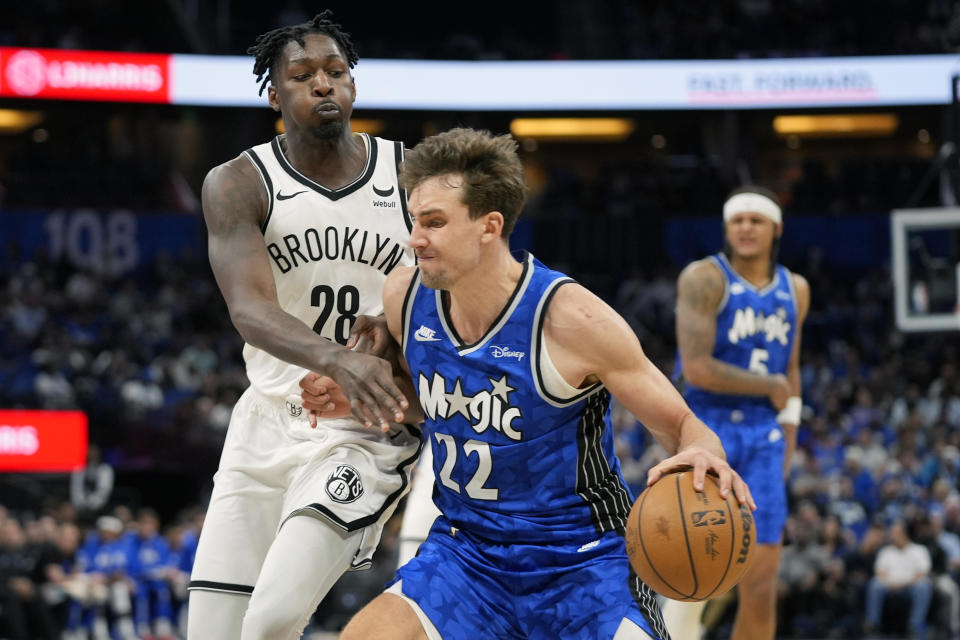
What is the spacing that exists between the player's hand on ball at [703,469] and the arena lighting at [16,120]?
24.9m

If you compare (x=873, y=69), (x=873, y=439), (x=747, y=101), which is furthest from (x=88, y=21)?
(x=873, y=439)

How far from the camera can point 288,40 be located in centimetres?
460

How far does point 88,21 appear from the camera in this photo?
23.2 m

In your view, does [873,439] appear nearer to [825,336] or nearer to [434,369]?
[825,336]

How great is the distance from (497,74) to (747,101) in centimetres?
437

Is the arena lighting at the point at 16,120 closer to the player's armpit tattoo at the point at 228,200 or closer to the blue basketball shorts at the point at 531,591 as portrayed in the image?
the player's armpit tattoo at the point at 228,200

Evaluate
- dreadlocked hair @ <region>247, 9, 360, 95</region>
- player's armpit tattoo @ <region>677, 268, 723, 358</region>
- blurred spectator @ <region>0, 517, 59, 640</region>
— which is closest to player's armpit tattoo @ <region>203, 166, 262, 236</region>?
dreadlocked hair @ <region>247, 9, 360, 95</region>

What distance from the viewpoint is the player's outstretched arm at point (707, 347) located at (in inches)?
246

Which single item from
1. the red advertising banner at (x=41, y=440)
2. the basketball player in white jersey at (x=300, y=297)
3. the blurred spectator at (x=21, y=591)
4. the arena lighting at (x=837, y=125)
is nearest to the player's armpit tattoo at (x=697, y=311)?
the basketball player in white jersey at (x=300, y=297)

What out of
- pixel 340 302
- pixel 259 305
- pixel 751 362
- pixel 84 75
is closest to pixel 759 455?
pixel 751 362

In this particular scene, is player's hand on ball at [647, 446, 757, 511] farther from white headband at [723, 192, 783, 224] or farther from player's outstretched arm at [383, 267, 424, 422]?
white headband at [723, 192, 783, 224]

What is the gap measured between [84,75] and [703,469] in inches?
774

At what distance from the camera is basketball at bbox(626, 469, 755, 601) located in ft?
11.7

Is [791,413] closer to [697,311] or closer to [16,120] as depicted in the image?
[697,311]
